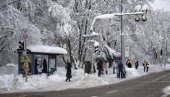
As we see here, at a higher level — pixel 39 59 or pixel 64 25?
pixel 64 25

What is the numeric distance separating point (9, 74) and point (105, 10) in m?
20.3

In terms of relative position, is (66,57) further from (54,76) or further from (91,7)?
(54,76)

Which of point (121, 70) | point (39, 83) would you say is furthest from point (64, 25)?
point (39, 83)

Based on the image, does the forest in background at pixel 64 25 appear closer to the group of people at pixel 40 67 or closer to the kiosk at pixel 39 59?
the kiosk at pixel 39 59

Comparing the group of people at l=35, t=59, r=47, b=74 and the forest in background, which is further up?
the forest in background

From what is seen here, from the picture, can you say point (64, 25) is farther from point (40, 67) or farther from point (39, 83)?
point (39, 83)

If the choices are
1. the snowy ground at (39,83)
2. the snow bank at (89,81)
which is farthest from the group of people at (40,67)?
the snow bank at (89,81)

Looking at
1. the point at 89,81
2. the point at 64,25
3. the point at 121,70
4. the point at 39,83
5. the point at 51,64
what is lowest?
the point at 39,83

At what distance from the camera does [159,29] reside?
106875 millimetres

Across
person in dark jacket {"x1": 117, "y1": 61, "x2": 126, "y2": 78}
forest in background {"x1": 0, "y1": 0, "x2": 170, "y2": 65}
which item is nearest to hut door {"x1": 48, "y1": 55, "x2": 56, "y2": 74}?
forest in background {"x1": 0, "y1": 0, "x2": 170, "y2": 65}

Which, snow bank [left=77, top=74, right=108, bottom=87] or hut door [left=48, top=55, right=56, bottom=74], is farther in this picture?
hut door [left=48, top=55, right=56, bottom=74]

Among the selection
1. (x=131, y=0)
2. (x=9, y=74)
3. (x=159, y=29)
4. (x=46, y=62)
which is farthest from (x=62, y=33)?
(x=159, y=29)

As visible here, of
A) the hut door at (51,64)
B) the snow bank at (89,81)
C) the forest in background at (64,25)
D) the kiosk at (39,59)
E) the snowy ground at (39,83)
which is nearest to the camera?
the snowy ground at (39,83)

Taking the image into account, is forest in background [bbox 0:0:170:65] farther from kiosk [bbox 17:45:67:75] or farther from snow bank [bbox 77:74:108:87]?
snow bank [bbox 77:74:108:87]
